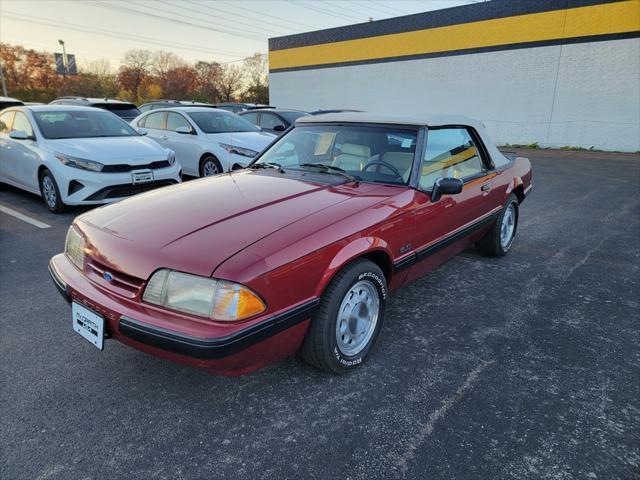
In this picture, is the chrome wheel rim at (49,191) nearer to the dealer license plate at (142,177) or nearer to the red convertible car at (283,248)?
the dealer license plate at (142,177)

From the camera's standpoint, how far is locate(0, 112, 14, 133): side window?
22.1ft

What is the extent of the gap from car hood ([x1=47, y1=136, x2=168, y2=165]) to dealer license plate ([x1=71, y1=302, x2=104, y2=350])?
153 inches

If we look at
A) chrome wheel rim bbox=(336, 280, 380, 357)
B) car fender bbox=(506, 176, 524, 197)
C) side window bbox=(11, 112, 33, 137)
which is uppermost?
side window bbox=(11, 112, 33, 137)

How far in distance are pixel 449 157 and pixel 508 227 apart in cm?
164

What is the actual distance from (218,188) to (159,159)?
3.64 m

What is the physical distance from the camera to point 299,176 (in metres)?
3.07

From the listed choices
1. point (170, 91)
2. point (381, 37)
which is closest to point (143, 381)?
point (381, 37)

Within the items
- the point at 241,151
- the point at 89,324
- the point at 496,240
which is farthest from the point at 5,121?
the point at 496,240

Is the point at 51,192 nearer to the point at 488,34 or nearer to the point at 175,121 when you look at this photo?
the point at 175,121

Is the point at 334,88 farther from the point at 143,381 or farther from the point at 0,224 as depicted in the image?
the point at 143,381

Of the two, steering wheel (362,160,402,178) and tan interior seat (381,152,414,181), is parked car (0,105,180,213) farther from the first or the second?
tan interior seat (381,152,414,181)

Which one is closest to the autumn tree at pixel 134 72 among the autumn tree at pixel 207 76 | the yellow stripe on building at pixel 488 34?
the autumn tree at pixel 207 76

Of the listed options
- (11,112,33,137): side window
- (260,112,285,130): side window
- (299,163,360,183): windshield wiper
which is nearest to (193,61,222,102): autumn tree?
(260,112,285,130): side window

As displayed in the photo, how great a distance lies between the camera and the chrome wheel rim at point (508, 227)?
444cm
